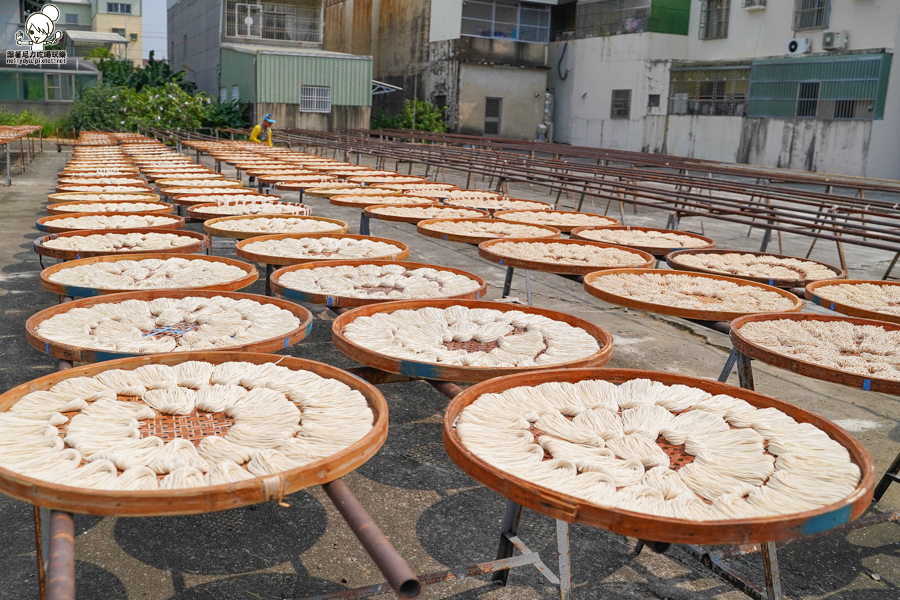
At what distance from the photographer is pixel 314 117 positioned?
85.8ft

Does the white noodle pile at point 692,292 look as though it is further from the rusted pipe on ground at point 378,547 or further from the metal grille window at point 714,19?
the metal grille window at point 714,19

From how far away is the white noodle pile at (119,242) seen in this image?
434cm

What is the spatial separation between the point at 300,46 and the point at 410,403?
28981mm

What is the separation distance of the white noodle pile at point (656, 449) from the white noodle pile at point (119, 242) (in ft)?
10.0

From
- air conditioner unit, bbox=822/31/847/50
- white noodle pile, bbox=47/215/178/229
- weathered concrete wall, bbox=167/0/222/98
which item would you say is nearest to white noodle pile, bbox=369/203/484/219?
white noodle pile, bbox=47/215/178/229

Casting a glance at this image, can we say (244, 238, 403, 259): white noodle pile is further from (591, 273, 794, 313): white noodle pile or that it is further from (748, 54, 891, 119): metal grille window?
(748, 54, 891, 119): metal grille window

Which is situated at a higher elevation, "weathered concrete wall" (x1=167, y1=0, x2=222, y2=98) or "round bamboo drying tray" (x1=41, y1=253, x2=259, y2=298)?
"weathered concrete wall" (x1=167, y1=0, x2=222, y2=98)

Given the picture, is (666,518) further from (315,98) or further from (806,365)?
(315,98)

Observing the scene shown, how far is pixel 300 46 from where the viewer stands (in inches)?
1196

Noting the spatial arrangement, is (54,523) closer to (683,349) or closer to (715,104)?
(683,349)

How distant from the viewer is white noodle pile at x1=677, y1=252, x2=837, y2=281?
14.2 ft

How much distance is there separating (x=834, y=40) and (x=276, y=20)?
65.9ft

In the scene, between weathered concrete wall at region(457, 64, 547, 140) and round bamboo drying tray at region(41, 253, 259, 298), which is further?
weathered concrete wall at region(457, 64, 547, 140)

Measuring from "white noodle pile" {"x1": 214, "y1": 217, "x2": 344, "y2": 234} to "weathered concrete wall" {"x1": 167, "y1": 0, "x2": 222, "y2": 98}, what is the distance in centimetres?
2690
